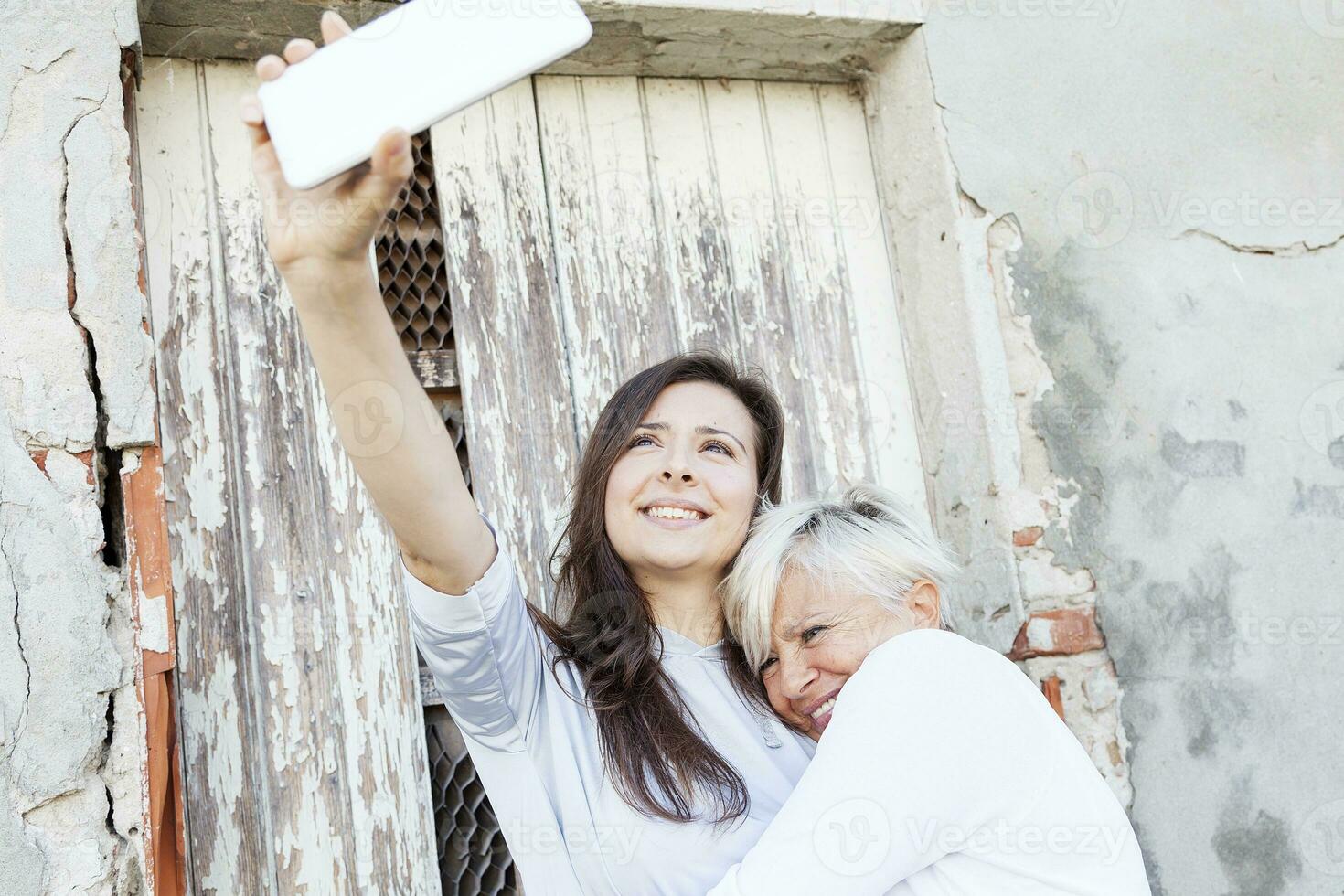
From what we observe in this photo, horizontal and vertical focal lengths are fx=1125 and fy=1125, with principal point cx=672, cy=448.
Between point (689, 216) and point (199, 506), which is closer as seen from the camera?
point (199, 506)

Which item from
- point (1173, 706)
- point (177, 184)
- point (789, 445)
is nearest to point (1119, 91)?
point (789, 445)

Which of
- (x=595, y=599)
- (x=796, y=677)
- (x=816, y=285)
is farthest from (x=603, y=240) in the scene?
(x=796, y=677)

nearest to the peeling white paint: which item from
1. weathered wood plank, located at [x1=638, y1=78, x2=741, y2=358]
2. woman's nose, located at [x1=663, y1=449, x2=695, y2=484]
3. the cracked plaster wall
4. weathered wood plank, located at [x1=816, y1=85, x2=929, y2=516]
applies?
the cracked plaster wall

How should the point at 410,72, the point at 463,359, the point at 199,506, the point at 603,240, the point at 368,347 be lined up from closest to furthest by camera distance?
the point at 410,72 → the point at 368,347 → the point at 199,506 → the point at 463,359 → the point at 603,240

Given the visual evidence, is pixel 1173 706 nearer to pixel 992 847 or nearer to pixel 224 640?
pixel 992 847

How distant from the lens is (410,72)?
1012mm

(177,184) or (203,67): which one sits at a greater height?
(203,67)

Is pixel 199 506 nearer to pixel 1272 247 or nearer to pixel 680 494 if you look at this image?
pixel 680 494

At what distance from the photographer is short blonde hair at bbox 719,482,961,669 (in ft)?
5.64

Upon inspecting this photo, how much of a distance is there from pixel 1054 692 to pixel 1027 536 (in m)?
0.32

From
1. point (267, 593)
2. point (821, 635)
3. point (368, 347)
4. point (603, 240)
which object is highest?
point (603, 240)

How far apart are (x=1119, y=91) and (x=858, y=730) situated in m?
1.78

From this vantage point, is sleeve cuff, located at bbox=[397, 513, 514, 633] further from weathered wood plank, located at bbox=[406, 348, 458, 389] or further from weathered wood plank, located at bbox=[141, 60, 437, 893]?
weathered wood plank, located at bbox=[406, 348, 458, 389]

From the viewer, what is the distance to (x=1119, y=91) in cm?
250
